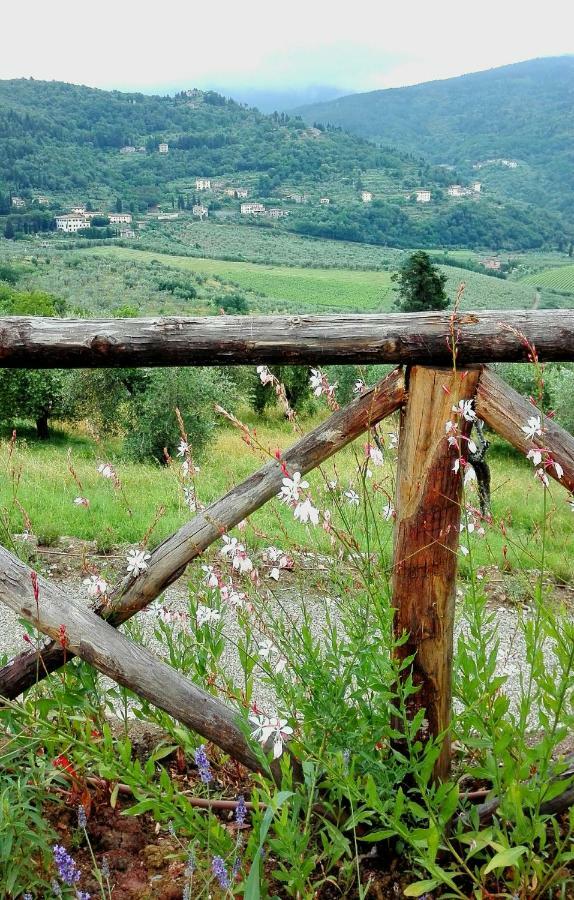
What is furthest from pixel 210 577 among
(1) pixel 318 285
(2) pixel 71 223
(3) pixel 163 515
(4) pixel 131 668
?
(2) pixel 71 223

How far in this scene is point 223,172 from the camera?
504 feet

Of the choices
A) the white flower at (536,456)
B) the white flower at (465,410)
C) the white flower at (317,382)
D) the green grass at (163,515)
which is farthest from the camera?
the green grass at (163,515)

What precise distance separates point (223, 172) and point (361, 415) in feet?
532

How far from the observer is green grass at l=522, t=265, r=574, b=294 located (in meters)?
72.6

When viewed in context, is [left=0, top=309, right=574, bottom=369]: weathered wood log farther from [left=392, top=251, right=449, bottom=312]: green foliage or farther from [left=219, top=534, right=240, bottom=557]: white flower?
[left=392, top=251, right=449, bottom=312]: green foliage

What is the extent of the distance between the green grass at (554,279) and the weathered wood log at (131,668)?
72263mm

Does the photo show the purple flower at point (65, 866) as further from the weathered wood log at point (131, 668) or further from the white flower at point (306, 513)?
the white flower at point (306, 513)

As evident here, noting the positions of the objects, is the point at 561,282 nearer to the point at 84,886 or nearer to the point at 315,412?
the point at 315,412

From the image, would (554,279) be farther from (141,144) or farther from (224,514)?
(141,144)

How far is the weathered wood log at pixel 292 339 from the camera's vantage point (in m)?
2.03

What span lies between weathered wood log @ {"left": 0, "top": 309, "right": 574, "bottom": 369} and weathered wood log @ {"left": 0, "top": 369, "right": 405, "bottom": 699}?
132mm

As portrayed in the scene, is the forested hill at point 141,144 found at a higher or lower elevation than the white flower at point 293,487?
higher

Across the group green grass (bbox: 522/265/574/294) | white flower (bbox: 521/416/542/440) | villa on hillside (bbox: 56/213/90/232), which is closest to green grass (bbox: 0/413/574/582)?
white flower (bbox: 521/416/542/440)

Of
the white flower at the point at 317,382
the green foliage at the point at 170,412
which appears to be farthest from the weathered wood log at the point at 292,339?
the green foliage at the point at 170,412
